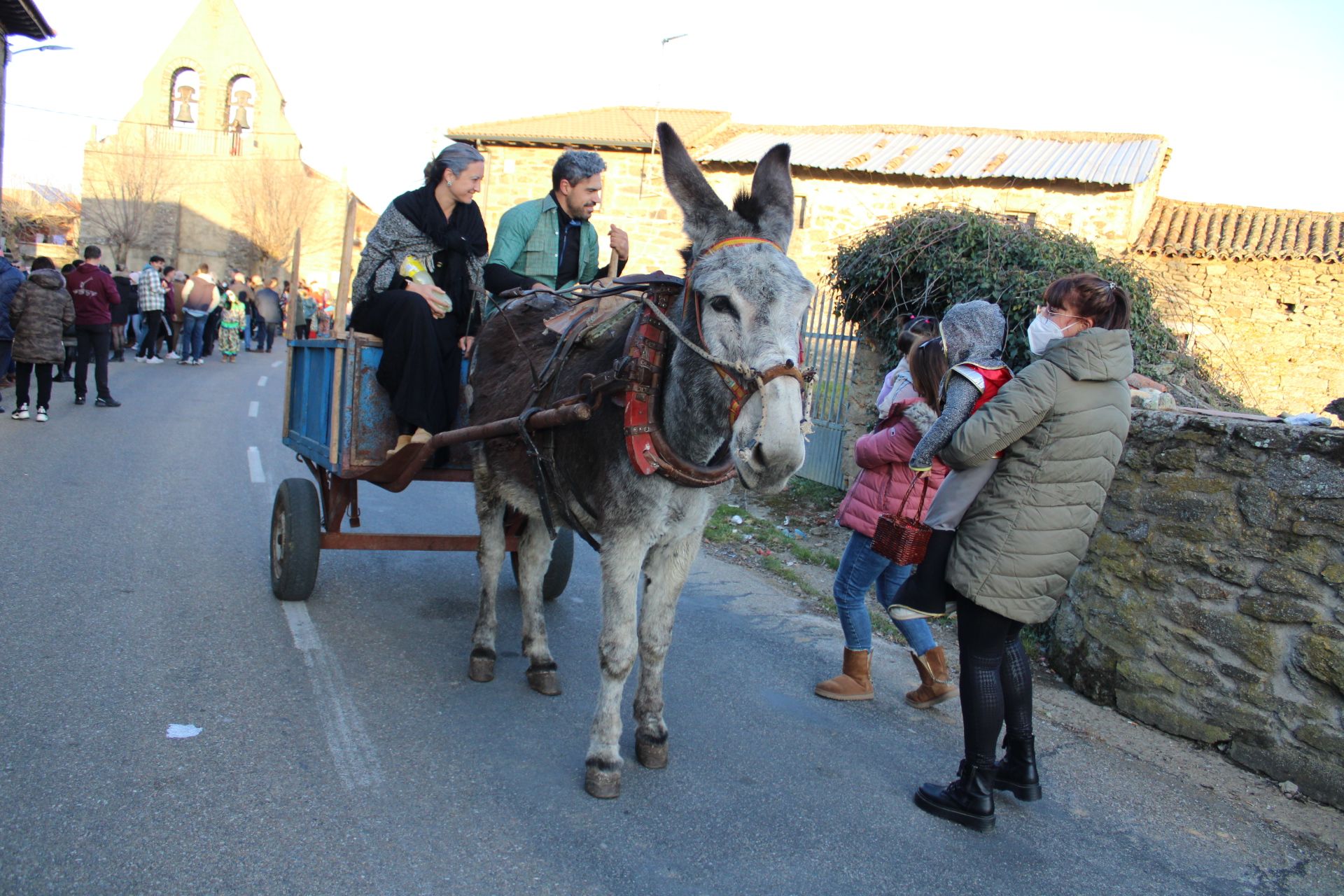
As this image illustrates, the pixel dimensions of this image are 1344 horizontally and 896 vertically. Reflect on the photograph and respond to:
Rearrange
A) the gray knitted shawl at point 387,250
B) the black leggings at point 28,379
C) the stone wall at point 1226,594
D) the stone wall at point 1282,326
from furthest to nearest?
the stone wall at point 1282,326 → the black leggings at point 28,379 → the gray knitted shawl at point 387,250 → the stone wall at point 1226,594

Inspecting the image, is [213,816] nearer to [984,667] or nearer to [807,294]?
[807,294]

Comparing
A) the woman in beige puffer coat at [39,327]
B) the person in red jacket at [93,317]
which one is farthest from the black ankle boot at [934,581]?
the person in red jacket at [93,317]

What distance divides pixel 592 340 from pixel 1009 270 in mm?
5446

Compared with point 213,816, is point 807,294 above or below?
above

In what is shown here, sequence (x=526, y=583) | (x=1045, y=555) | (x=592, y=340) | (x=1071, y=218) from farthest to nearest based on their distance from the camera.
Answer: (x=1071, y=218) → (x=526, y=583) → (x=592, y=340) → (x=1045, y=555)

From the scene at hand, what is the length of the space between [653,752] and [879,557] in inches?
63.8

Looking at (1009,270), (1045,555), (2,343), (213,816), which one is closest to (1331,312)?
(1009,270)

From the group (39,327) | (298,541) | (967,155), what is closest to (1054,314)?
(298,541)

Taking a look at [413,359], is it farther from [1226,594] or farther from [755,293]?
[1226,594]

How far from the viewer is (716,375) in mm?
2930

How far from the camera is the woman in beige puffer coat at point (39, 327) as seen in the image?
35.7 feet

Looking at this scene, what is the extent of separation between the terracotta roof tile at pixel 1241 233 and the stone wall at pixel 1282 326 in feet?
0.92

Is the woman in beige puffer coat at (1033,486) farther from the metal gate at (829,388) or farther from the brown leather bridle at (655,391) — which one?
the metal gate at (829,388)

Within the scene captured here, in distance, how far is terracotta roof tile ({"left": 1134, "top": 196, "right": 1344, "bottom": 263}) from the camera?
59.6 feet
